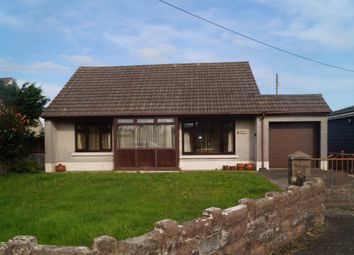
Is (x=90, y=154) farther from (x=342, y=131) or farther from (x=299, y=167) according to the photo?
(x=342, y=131)

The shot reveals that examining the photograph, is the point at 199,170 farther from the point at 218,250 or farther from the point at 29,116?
the point at 218,250

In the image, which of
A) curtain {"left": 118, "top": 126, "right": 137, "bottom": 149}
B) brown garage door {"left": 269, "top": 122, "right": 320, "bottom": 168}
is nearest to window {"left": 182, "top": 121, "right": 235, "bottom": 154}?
brown garage door {"left": 269, "top": 122, "right": 320, "bottom": 168}

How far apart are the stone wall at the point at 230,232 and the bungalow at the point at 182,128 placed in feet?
34.7

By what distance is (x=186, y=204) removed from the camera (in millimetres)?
9586

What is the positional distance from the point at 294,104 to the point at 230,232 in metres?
14.7

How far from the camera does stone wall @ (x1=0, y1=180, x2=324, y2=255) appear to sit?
12.6 feet

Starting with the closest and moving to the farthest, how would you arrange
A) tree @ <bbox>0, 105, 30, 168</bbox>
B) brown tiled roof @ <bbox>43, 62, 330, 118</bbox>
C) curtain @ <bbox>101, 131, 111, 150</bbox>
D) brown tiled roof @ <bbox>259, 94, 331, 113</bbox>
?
tree @ <bbox>0, 105, 30, 168</bbox> < brown tiled roof @ <bbox>259, 94, 331, 113</bbox> < brown tiled roof @ <bbox>43, 62, 330, 118</bbox> < curtain @ <bbox>101, 131, 111, 150</bbox>

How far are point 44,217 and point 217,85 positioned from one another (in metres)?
14.5

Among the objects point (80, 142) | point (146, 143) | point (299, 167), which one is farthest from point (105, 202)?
point (80, 142)

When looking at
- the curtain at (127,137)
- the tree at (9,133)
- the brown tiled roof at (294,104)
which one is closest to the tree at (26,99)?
the tree at (9,133)

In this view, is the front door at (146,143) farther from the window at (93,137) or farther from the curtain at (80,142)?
the curtain at (80,142)

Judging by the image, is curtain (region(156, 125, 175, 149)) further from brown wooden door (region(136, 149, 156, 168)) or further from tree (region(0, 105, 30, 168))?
tree (region(0, 105, 30, 168))

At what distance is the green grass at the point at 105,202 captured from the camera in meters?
7.24

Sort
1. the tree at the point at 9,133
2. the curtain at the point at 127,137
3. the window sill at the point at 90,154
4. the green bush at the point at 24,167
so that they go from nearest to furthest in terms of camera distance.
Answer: the tree at the point at 9,133 → the green bush at the point at 24,167 → the curtain at the point at 127,137 → the window sill at the point at 90,154
